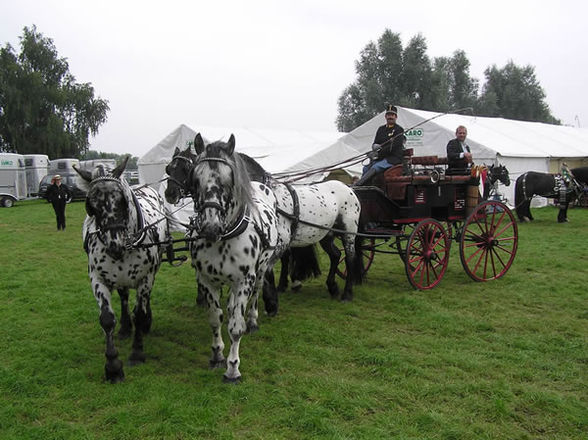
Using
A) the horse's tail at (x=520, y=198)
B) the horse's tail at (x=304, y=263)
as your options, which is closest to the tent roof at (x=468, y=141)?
the horse's tail at (x=520, y=198)

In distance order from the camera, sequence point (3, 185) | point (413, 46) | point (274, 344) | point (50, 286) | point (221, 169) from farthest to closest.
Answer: point (413, 46) → point (3, 185) → point (50, 286) → point (274, 344) → point (221, 169)

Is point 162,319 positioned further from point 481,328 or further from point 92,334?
point 481,328

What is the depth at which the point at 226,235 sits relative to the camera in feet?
12.1

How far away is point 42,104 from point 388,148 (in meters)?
36.9

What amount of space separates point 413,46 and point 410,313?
38658mm

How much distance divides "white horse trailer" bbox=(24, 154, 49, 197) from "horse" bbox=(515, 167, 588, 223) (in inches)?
1101

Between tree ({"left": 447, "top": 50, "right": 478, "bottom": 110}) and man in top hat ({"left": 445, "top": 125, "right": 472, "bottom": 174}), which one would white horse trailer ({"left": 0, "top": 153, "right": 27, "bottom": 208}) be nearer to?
man in top hat ({"left": 445, "top": 125, "right": 472, "bottom": 174})

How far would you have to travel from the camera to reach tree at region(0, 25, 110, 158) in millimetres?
35062

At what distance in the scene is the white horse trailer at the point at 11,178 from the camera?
26.5 meters

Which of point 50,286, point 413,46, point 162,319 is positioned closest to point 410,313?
point 162,319

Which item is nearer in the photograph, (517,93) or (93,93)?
(93,93)

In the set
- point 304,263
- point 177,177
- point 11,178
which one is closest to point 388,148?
point 304,263

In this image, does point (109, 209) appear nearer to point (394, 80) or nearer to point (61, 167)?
point (61, 167)

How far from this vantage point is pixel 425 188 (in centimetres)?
677
